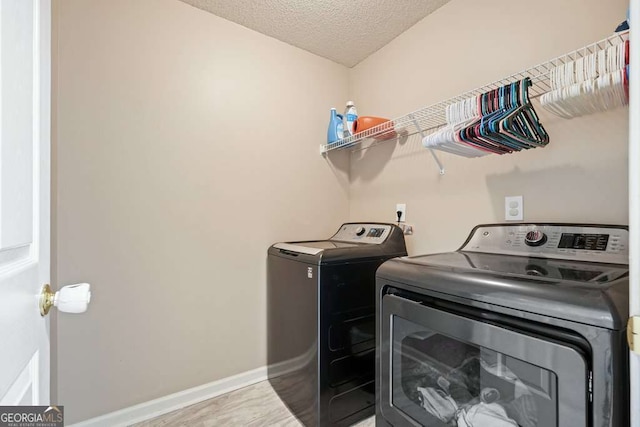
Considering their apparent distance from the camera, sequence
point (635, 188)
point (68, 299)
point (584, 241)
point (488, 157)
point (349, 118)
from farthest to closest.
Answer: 1. point (349, 118)
2. point (488, 157)
3. point (584, 241)
4. point (68, 299)
5. point (635, 188)

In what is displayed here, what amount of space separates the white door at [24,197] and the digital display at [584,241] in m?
1.57

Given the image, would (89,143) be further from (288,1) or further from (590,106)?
(590,106)

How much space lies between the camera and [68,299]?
0.57m

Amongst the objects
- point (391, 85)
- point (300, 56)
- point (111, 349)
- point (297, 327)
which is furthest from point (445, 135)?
point (111, 349)

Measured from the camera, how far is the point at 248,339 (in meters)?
1.94

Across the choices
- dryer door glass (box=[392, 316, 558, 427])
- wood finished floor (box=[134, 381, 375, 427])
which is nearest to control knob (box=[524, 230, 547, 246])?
dryer door glass (box=[392, 316, 558, 427])

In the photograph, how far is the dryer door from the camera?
0.67m

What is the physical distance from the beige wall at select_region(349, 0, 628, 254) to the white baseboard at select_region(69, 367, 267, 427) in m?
1.41

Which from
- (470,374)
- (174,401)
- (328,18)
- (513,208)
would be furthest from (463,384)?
(328,18)

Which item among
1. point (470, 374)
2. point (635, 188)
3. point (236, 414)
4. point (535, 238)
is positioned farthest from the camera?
point (236, 414)

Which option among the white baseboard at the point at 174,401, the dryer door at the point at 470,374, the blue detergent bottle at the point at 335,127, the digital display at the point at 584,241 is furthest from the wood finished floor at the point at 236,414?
the blue detergent bottle at the point at 335,127

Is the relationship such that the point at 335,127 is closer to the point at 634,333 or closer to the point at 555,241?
the point at 555,241

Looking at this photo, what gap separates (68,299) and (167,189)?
1241 millimetres

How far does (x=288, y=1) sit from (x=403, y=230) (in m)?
1.62
